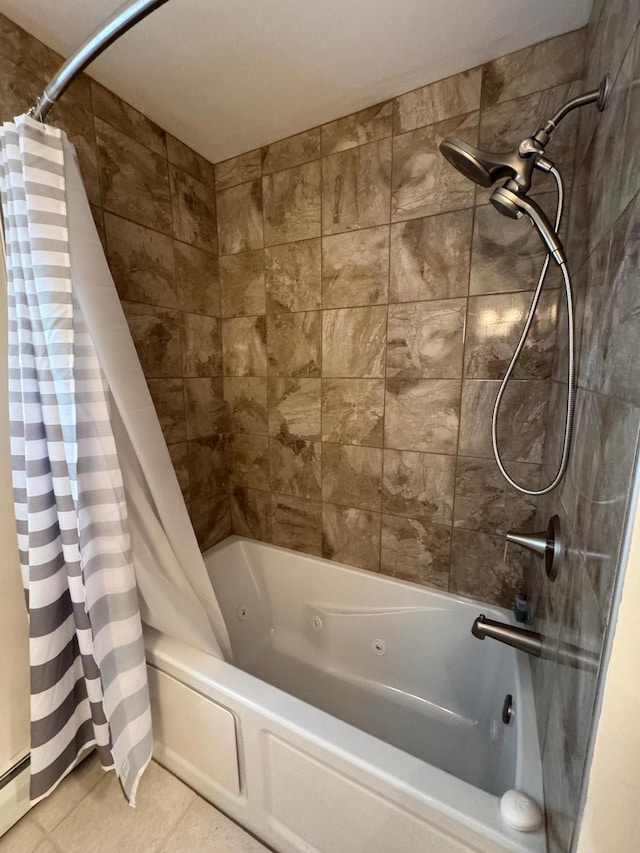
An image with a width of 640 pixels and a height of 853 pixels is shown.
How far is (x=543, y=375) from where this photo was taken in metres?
1.10

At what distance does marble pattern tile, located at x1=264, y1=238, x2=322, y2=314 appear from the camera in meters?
1.41

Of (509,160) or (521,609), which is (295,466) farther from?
(509,160)

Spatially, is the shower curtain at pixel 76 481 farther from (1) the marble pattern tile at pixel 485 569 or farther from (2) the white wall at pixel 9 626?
(1) the marble pattern tile at pixel 485 569

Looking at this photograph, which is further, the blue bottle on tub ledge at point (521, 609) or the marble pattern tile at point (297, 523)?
the marble pattern tile at point (297, 523)

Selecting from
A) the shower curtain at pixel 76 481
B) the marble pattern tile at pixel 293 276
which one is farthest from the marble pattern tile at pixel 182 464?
the marble pattern tile at pixel 293 276

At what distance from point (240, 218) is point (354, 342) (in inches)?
31.8

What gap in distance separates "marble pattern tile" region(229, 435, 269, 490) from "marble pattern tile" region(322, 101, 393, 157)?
1240 mm

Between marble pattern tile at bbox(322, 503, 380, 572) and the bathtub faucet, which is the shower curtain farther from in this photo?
the bathtub faucet

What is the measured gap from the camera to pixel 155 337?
4.50 feet

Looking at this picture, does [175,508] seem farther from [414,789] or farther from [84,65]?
[84,65]

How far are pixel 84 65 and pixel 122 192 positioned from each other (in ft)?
1.90

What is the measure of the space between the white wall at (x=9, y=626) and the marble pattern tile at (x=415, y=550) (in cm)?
126

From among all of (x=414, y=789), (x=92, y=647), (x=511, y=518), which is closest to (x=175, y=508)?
(x=92, y=647)

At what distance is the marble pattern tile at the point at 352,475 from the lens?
143cm
